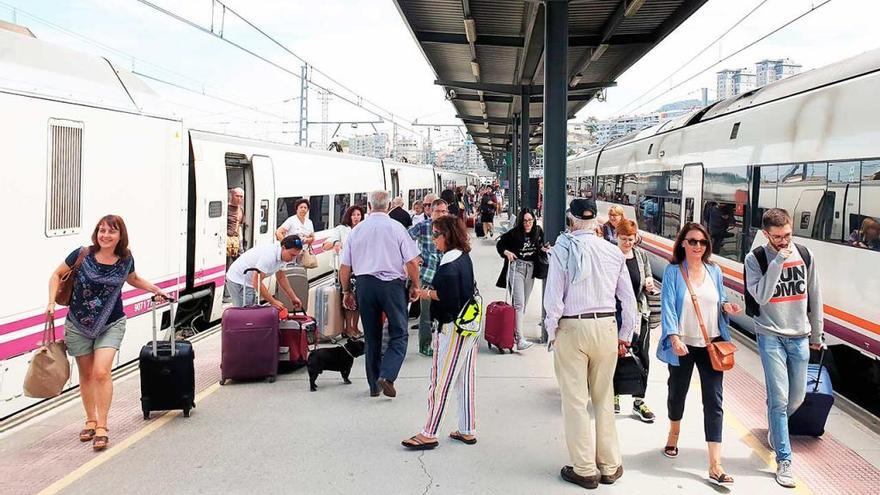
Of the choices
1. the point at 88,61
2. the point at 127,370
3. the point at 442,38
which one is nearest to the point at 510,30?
the point at 442,38

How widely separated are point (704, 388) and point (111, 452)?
→ 3.89 m

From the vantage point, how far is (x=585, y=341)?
4.18m

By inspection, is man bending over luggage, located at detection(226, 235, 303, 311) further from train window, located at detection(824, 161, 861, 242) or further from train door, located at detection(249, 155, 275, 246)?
train window, located at detection(824, 161, 861, 242)

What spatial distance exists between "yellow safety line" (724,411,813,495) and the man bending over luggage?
393 cm

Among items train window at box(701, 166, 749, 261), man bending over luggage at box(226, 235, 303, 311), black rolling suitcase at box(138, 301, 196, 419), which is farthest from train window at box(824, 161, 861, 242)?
black rolling suitcase at box(138, 301, 196, 419)

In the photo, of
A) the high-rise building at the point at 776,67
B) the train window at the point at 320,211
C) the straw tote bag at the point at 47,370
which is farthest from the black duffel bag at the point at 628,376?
the high-rise building at the point at 776,67

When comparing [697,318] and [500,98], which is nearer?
[697,318]

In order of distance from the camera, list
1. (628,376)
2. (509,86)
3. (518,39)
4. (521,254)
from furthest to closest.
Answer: (509,86)
(518,39)
(521,254)
(628,376)

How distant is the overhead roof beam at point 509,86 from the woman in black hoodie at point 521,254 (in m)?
10.4

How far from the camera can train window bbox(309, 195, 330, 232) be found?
13.5m

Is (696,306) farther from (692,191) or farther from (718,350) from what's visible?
(692,191)

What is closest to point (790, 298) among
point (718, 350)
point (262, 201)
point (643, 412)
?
point (718, 350)

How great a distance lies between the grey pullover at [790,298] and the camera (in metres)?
4.41

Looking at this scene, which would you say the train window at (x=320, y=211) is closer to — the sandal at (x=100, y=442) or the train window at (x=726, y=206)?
the train window at (x=726, y=206)
